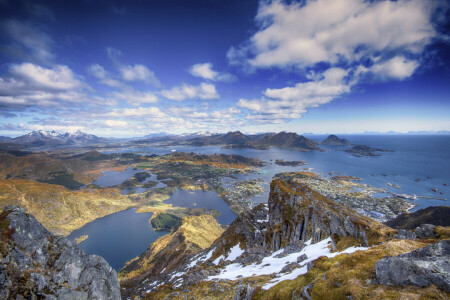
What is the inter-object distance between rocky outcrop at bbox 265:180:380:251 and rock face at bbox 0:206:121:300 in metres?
37.5

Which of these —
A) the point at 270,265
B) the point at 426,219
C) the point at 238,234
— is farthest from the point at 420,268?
the point at 426,219

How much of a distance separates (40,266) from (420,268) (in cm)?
2893

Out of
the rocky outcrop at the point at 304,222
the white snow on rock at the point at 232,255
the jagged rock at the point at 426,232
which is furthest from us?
the white snow on rock at the point at 232,255

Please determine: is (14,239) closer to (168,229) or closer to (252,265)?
(252,265)

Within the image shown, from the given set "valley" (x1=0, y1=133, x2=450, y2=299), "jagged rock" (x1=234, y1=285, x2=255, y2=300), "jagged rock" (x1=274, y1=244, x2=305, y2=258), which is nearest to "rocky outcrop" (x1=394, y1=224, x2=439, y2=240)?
"valley" (x1=0, y1=133, x2=450, y2=299)

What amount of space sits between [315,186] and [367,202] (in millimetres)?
43574

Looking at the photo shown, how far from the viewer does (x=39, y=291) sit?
14.4m

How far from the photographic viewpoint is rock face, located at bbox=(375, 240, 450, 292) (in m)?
10.5

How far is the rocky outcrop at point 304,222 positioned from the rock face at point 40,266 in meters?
37.5

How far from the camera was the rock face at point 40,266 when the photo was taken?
13938mm

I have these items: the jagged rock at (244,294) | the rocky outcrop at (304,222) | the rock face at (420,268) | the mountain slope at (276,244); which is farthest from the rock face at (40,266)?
the rocky outcrop at (304,222)

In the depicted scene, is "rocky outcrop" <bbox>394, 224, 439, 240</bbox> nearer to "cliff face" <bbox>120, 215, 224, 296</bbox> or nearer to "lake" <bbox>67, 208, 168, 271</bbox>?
"cliff face" <bbox>120, 215, 224, 296</bbox>

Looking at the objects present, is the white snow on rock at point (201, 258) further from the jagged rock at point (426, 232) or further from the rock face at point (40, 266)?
the jagged rock at point (426, 232)

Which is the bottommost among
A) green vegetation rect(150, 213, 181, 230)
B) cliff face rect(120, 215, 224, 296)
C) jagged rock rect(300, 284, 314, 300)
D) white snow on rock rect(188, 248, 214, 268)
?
green vegetation rect(150, 213, 181, 230)
